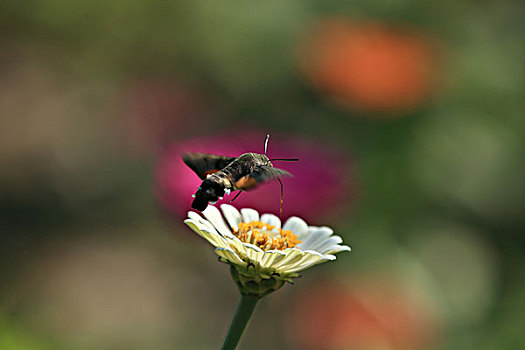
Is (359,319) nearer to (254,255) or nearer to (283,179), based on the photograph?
(283,179)

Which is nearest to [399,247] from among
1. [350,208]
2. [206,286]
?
[350,208]

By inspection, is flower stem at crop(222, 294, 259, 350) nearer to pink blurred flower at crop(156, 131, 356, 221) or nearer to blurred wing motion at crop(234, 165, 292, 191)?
blurred wing motion at crop(234, 165, 292, 191)

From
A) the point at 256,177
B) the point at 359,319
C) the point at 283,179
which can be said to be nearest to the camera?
the point at 256,177

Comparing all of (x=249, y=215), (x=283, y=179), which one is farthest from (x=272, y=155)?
(x=249, y=215)

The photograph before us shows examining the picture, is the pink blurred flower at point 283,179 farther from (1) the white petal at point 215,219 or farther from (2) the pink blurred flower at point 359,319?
(1) the white petal at point 215,219

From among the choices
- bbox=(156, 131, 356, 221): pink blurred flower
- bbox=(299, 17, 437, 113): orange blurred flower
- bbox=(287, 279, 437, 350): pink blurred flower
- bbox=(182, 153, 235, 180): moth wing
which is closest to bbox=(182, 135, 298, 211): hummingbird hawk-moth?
bbox=(182, 153, 235, 180): moth wing

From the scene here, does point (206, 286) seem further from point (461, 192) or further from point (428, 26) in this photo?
point (428, 26)
